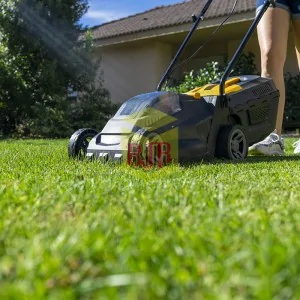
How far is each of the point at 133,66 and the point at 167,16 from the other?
4.88 ft

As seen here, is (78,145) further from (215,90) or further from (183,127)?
(215,90)

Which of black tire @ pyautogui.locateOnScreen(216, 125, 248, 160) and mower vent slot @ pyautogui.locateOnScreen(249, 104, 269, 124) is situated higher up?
mower vent slot @ pyautogui.locateOnScreen(249, 104, 269, 124)

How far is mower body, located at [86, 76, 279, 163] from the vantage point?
3.14m

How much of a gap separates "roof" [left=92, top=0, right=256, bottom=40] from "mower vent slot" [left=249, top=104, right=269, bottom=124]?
19.3 feet

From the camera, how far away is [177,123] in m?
3.22

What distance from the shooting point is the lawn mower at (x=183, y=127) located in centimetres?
313

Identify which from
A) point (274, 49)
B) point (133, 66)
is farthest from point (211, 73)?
point (274, 49)

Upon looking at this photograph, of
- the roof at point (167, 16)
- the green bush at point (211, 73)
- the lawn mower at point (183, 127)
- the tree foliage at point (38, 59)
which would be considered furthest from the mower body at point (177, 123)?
the tree foliage at point (38, 59)

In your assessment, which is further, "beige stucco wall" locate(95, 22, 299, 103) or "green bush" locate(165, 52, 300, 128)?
"beige stucco wall" locate(95, 22, 299, 103)

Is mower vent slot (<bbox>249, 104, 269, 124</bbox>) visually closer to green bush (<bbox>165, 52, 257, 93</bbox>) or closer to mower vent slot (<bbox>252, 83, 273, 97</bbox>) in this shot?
mower vent slot (<bbox>252, 83, 273, 97</bbox>)

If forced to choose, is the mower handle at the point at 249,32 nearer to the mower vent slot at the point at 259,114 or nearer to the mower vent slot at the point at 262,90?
the mower vent slot at the point at 262,90

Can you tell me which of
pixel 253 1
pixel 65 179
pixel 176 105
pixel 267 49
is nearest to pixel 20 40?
pixel 253 1

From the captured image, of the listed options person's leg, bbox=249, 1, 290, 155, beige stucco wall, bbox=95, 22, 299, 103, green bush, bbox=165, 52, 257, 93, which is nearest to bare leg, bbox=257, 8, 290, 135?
person's leg, bbox=249, 1, 290, 155

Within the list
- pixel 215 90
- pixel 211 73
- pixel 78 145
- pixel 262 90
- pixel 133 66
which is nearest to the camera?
pixel 215 90
